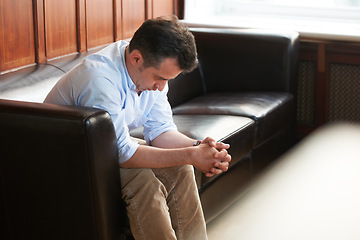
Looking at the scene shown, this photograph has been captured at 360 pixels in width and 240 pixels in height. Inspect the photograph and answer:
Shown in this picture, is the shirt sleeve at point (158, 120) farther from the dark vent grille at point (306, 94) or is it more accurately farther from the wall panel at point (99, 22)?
the dark vent grille at point (306, 94)

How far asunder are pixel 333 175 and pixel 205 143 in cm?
49

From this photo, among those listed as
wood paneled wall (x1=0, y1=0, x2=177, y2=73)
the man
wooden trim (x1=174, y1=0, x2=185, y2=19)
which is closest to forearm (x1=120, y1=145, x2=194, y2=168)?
the man

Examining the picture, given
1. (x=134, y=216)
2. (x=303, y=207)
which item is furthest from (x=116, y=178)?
(x=303, y=207)

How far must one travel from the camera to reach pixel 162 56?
197 cm

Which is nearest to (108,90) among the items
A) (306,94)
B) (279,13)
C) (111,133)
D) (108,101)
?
(108,101)

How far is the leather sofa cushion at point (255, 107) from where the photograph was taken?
3057 millimetres

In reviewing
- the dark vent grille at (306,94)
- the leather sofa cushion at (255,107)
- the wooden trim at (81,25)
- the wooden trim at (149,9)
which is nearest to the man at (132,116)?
the leather sofa cushion at (255,107)

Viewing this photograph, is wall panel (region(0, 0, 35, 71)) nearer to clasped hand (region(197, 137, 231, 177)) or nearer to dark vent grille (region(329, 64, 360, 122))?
clasped hand (region(197, 137, 231, 177))

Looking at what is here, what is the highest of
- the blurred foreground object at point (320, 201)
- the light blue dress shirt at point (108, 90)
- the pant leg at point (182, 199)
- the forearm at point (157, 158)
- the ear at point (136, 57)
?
the ear at point (136, 57)

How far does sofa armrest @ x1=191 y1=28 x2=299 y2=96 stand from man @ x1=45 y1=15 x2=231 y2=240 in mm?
1522

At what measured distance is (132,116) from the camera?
2.18 metres

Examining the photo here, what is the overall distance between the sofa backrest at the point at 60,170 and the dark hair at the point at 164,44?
0.28 meters

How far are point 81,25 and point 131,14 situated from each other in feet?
1.88

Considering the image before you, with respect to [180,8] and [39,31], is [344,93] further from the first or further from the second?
[39,31]
